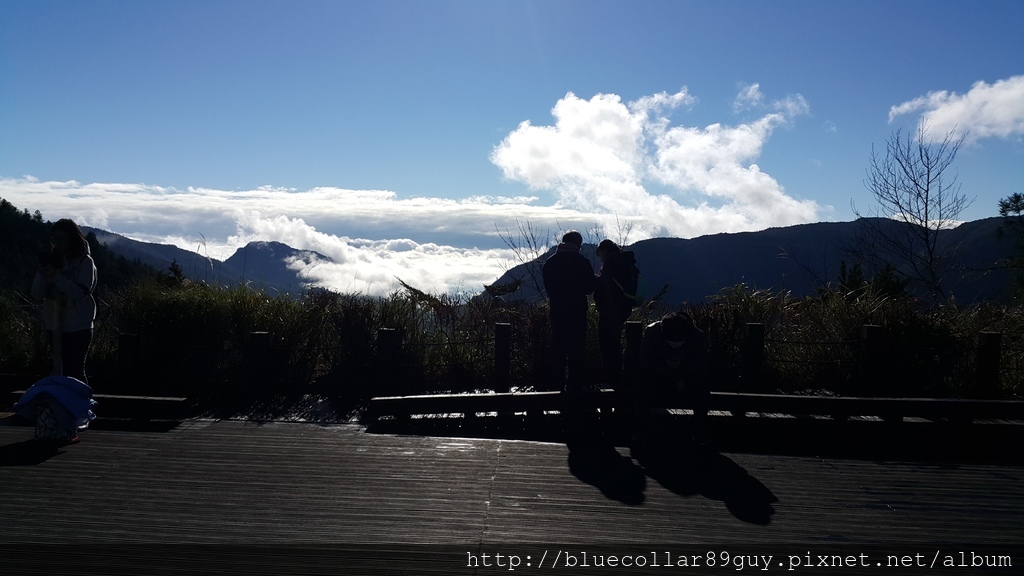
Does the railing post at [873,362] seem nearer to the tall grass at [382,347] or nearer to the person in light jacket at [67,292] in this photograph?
the tall grass at [382,347]

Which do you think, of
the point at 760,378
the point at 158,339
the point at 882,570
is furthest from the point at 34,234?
the point at 882,570

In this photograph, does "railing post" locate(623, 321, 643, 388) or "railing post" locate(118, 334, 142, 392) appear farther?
"railing post" locate(118, 334, 142, 392)

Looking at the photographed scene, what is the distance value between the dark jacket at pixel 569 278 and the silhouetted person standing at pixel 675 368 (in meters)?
1.51

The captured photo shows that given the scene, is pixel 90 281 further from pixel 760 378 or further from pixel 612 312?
pixel 760 378

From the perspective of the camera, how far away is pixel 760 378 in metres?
8.94

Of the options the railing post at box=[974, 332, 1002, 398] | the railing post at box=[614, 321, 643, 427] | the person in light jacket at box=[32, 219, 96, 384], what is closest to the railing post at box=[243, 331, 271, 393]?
the person in light jacket at box=[32, 219, 96, 384]

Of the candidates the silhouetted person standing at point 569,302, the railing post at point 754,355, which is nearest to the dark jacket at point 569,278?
the silhouetted person standing at point 569,302

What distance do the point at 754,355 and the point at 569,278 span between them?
225cm

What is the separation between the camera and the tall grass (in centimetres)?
895

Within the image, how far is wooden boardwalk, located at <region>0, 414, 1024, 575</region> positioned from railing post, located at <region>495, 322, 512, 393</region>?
2.12 metres

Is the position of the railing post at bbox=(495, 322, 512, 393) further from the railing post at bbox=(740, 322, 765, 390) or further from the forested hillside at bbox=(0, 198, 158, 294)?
the forested hillside at bbox=(0, 198, 158, 294)

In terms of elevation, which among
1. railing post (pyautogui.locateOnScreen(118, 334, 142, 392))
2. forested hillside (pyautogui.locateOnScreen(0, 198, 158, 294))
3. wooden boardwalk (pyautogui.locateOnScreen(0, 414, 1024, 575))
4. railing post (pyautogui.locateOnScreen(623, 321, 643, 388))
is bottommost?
wooden boardwalk (pyautogui.locateOnScreen(0, 414, 1024, 575))

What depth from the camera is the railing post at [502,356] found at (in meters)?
8.84

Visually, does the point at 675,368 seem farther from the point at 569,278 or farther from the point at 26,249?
the point at 26,249
